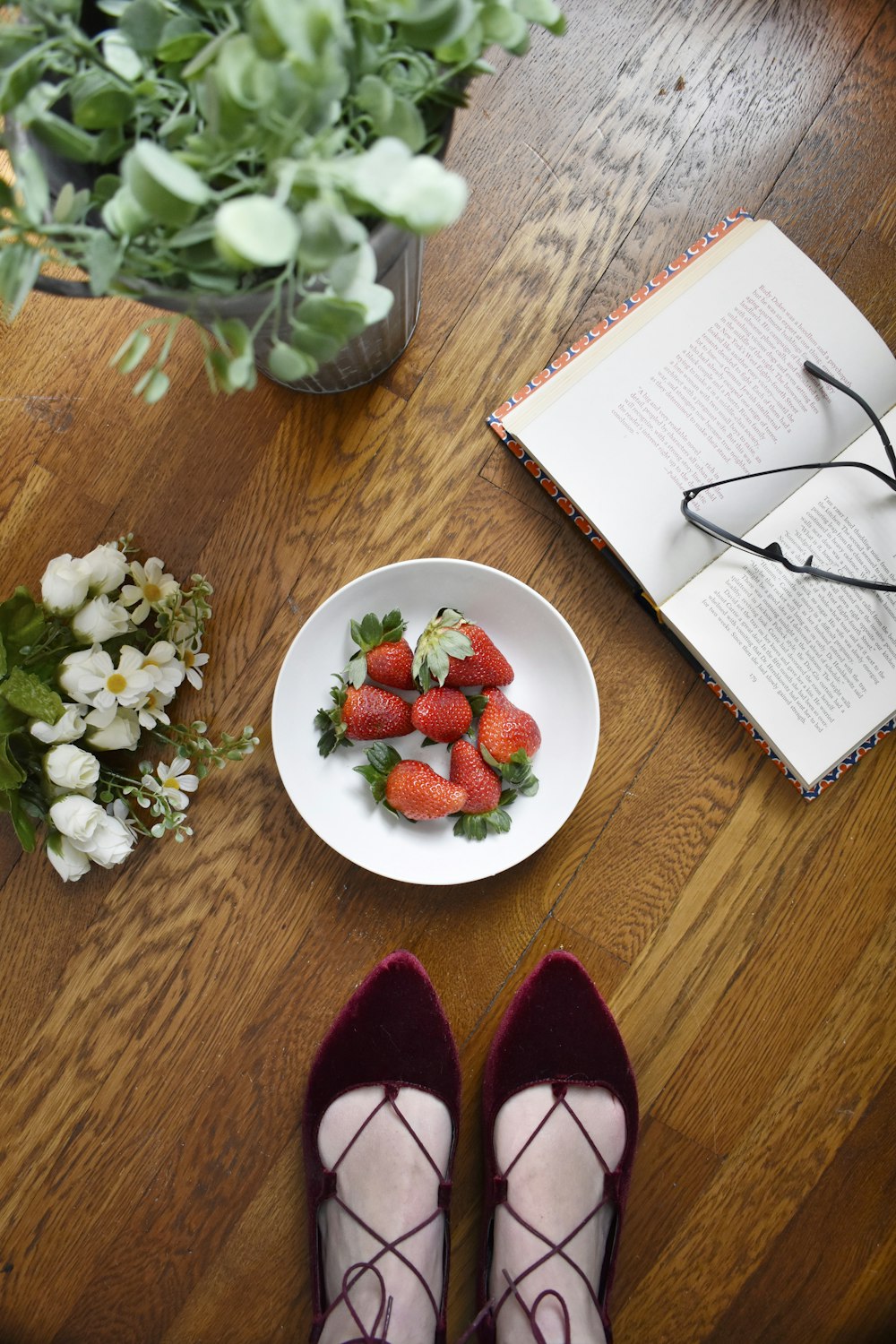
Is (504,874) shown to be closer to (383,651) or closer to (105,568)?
(383,651)

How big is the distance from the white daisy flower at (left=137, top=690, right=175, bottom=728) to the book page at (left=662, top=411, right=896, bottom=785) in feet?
1.48

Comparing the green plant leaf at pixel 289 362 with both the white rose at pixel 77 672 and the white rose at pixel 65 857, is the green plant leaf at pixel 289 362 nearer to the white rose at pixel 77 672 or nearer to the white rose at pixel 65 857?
the white rose at pixel 77 672

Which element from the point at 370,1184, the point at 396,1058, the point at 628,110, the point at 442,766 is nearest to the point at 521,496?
the point at 442,766

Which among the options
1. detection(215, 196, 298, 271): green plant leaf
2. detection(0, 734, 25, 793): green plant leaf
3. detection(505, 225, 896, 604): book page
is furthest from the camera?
detection(505, 225, 896, 604): book page

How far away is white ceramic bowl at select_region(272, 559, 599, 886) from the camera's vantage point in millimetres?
785

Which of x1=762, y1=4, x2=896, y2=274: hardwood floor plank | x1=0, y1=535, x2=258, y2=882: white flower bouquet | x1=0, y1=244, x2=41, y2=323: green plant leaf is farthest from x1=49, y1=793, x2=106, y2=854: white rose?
x1=762, y1=4, x2=896, y2=274: hardwood floor plank

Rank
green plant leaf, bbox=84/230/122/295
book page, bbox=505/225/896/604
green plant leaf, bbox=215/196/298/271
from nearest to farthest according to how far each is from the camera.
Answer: green plant leaf, bbox=215/196/298/271, green plant leaf, bbox=84/230/122/295, book page, bbox=505/225/896/604

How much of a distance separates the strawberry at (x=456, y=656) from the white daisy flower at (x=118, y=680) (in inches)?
8.9

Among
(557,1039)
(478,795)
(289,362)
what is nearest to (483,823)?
(478,795)

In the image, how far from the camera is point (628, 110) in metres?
0.84

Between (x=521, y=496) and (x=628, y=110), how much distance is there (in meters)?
0.36

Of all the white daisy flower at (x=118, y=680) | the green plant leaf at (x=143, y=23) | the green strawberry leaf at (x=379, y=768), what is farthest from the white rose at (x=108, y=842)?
the green plant leaf at (x=143, y=23)

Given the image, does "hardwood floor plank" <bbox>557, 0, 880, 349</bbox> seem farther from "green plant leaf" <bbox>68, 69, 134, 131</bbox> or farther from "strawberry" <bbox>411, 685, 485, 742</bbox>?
"green plant leaf" <bbox>68, 69, 134, 131</bbox>

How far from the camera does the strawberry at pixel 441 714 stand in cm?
77
